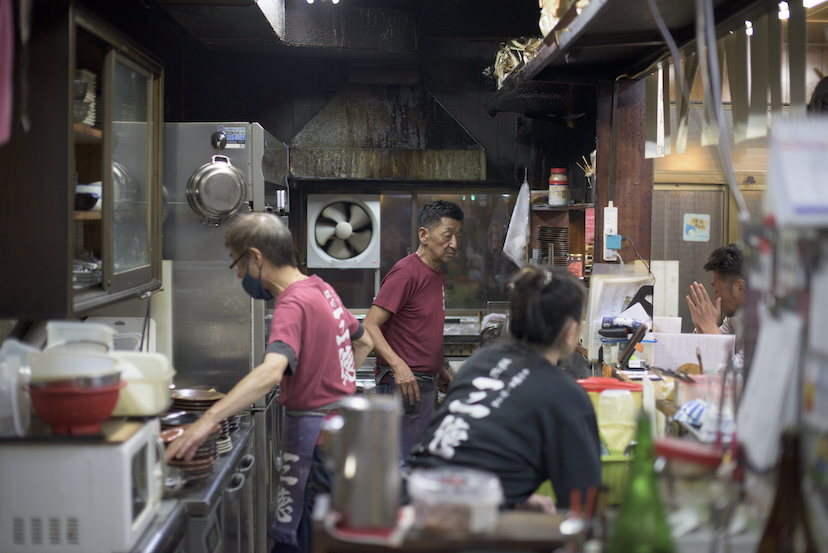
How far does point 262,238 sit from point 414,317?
137 cm

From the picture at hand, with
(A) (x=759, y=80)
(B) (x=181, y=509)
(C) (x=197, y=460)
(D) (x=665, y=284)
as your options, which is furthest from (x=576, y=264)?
(B) (x=181, y=509)

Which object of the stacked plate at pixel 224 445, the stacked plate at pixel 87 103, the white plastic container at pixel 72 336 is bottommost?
the stacked plate at pixel 224 445

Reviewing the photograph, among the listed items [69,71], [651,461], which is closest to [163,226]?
[69,71]

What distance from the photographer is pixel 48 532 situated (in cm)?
186

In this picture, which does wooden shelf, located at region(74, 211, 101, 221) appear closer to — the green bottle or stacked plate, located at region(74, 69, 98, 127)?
stacked plate, located at region(74, 69, 98, 127)

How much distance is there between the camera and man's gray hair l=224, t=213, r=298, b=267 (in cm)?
269

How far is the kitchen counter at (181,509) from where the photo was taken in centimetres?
206

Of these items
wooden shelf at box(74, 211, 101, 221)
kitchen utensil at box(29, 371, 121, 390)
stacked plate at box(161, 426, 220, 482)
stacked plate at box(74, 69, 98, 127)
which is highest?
stacked plate at box(74, 69, 98, 127)

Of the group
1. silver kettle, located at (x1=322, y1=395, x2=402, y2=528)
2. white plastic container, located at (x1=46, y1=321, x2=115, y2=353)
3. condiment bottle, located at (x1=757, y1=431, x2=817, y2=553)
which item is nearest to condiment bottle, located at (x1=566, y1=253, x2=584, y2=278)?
white plastic container, located at (x1=46, y1=321, x2=115, y2=353)

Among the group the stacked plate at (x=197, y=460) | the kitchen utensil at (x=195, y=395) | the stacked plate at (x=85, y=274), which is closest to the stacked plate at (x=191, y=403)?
the kitchen utensil at (x=195, y=395)

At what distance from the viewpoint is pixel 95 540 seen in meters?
1.86

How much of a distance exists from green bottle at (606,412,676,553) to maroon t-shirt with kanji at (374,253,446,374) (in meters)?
2.60

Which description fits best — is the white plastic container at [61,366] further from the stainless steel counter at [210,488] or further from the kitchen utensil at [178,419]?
the kitchen utensil at [178,419]

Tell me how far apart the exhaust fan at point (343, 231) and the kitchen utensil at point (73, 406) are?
3.64 m
